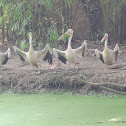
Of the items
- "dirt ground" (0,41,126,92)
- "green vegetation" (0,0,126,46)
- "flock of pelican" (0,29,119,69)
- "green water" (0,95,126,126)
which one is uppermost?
"green vegetation" (0,0,126,46)

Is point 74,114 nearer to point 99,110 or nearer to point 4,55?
point 99,110

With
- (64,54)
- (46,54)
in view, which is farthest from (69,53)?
(46,54)

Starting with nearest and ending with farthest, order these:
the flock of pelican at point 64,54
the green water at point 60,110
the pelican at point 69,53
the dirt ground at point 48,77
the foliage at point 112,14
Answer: the green water at point 60,110
the dirt ground at point 48,77
the flock of pelican at point 64,54
the pelican at point 69,53
the foliage at point 112,14

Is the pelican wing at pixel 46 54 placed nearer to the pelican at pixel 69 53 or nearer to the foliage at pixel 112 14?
the pelican at pixel 69 53

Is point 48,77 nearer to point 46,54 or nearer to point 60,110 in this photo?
point 46,54

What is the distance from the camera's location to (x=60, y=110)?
5.66 meters

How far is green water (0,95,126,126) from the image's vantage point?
Result: 4883 mm

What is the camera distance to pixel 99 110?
5613mm

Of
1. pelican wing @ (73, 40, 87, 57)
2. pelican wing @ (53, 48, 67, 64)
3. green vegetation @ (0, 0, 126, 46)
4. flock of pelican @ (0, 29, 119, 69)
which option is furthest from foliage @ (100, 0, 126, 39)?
pelican wing @ (53, 48, 67, 64)

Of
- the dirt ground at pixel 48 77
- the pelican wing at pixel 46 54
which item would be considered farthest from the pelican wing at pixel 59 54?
the dirt ground at pixel 48 77

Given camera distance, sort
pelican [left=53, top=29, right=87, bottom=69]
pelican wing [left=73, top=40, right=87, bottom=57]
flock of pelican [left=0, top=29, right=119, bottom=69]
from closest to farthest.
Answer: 1. flock of pelican [left=0, top=29, right=119, bottom=69]
2. pelican [left=53, top=29, right=87, bottom=69]
3. pelican wing [left=73, top=40, right=87, bottom=57]

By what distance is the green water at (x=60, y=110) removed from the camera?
4883mm

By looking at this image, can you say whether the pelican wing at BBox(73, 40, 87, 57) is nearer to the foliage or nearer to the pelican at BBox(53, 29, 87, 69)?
the pelican at BBox(53, 29, 87, 69)

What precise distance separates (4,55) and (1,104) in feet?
8.16
